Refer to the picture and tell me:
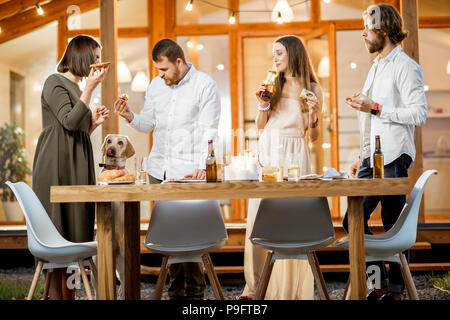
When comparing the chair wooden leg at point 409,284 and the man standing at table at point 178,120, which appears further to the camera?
the man standing at table at point 178,120

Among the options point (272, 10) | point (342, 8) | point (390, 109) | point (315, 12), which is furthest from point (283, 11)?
point (390, 109)

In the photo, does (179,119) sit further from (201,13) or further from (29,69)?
(29,69)

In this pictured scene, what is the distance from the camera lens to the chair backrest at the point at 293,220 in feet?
9.13

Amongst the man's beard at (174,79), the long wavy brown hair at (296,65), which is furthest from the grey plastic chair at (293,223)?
the man's beard at (174,79)

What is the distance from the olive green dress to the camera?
276 centimetres

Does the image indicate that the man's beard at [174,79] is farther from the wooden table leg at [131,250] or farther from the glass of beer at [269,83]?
the wooden table leg at [131,250]

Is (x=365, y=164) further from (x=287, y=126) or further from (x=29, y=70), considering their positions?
(x=29, y=70)

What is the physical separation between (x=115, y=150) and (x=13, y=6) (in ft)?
15.1

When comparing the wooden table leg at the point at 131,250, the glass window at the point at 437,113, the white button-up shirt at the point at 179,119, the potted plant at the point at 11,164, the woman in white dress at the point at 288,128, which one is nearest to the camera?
the wooden table leg at the point at 131,250

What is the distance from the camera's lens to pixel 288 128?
10.2ft

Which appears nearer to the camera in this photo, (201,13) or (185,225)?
(185,225)

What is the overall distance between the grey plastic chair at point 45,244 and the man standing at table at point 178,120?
0.70 meters

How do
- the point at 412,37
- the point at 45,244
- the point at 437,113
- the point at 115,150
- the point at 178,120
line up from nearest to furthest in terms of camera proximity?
the point at 115,150
the point at 45,244
the point at 178,120
the point at 412,37
the point at 437,113
